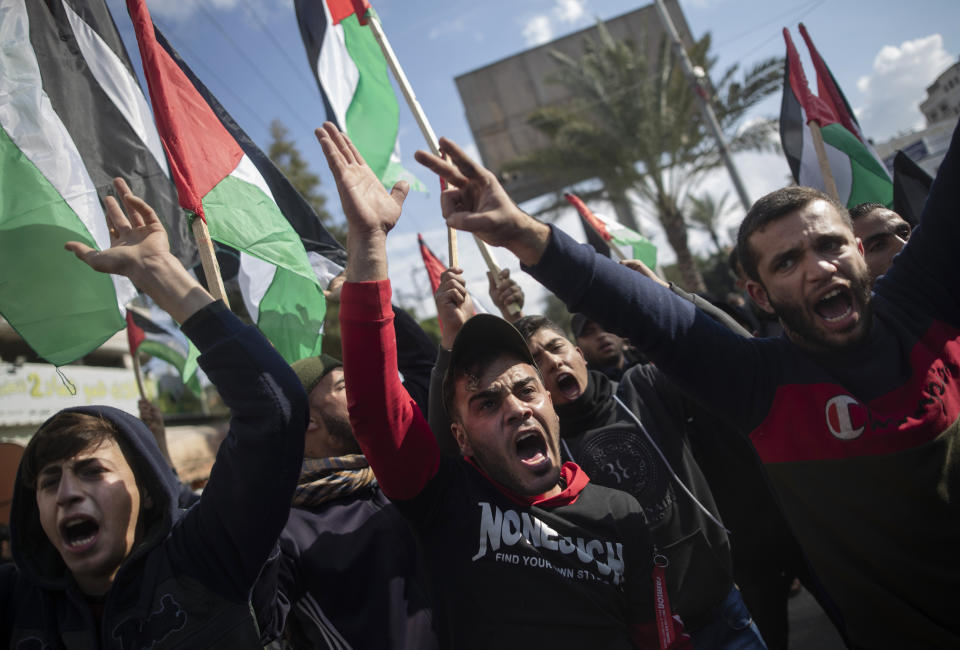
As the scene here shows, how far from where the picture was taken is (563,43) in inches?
1238

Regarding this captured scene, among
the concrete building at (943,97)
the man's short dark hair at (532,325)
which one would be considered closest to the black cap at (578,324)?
the man's short dark hair at (532,325)

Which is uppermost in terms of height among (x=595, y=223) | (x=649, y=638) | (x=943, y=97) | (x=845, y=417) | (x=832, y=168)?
(x=943, y=97)

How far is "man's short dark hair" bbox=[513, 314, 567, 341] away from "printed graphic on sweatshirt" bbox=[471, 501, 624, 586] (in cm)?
127

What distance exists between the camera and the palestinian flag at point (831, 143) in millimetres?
3764

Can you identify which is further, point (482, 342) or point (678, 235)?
point (678, 235)

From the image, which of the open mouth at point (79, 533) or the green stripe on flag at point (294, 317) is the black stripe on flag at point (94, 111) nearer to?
the green stripe on flag at point (294, 317)

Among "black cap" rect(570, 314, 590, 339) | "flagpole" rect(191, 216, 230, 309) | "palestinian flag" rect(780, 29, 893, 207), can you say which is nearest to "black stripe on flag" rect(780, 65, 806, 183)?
"palestinian flag" rect(780, 29, 893, 207)

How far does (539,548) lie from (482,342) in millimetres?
676

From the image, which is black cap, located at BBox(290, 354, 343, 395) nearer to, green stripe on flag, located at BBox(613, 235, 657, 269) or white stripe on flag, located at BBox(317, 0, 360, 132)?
white stripe on flag, located at BBox(317, 0, 360, 132)

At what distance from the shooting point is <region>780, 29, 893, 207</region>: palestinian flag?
376 centimetres

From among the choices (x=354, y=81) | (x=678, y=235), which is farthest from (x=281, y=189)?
(x=678, y=235)

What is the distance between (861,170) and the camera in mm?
3807

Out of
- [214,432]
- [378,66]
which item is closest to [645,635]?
[378,66]

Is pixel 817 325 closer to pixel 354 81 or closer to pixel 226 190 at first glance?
pixel 226 190
